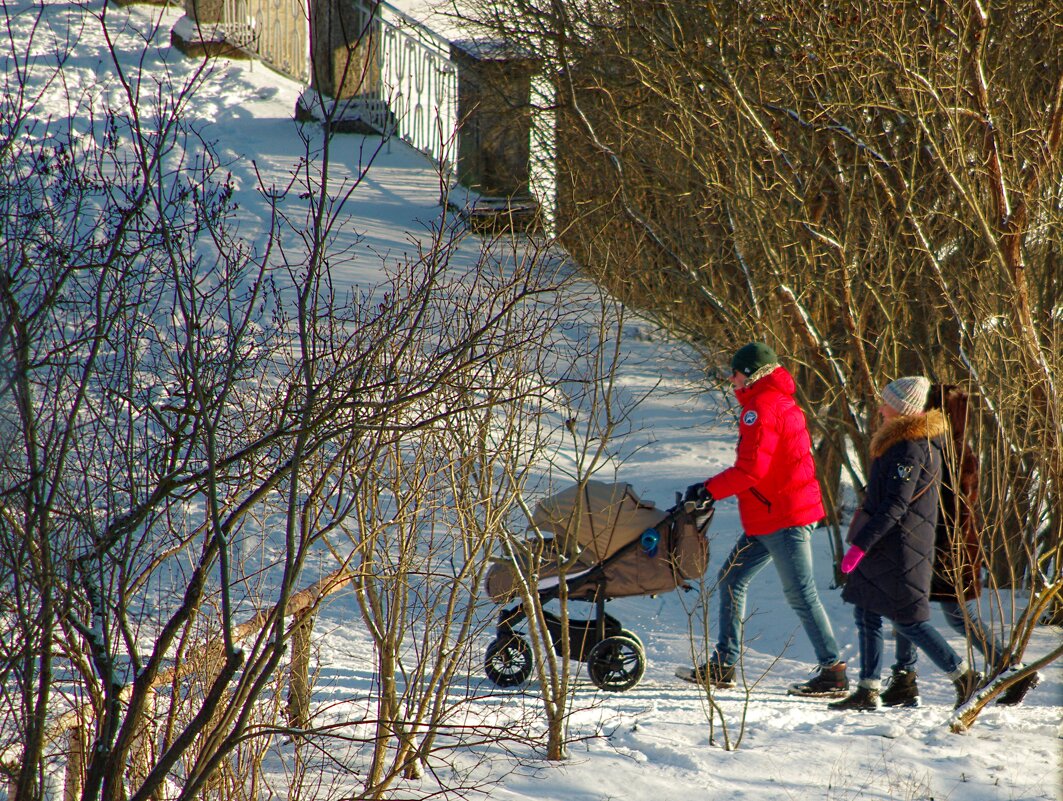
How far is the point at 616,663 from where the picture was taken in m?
5.72

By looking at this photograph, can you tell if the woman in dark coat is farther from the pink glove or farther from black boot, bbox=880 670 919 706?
black boot, bbox=880 670 919 706

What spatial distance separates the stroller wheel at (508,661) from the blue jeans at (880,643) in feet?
5.50

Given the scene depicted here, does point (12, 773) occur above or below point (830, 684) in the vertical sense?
above

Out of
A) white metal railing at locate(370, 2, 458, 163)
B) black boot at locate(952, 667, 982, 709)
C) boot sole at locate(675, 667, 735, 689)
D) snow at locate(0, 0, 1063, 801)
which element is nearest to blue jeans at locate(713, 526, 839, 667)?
boot sole at locate(675, 667, 735, 689)

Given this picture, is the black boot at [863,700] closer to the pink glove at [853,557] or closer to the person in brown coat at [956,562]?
the person in brown coat at [956,562]

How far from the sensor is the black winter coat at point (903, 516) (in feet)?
16.3

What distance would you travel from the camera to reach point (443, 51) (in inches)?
607

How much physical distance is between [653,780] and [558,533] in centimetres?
145

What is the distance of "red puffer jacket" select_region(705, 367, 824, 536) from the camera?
17.6 feet

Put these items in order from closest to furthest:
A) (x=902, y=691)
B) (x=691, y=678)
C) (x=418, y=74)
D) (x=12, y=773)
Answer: (x=12, y=773)
(x=902, y=691)
(x=691, y=678)
(x=418, y=74)

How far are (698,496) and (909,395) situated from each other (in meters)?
1.15

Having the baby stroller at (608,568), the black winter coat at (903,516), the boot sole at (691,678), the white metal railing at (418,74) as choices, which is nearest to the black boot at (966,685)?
the black winter coat at (903,516)

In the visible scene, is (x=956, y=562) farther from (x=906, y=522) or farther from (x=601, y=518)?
(x=601, y=518)

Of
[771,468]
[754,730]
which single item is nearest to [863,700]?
[754,730]
